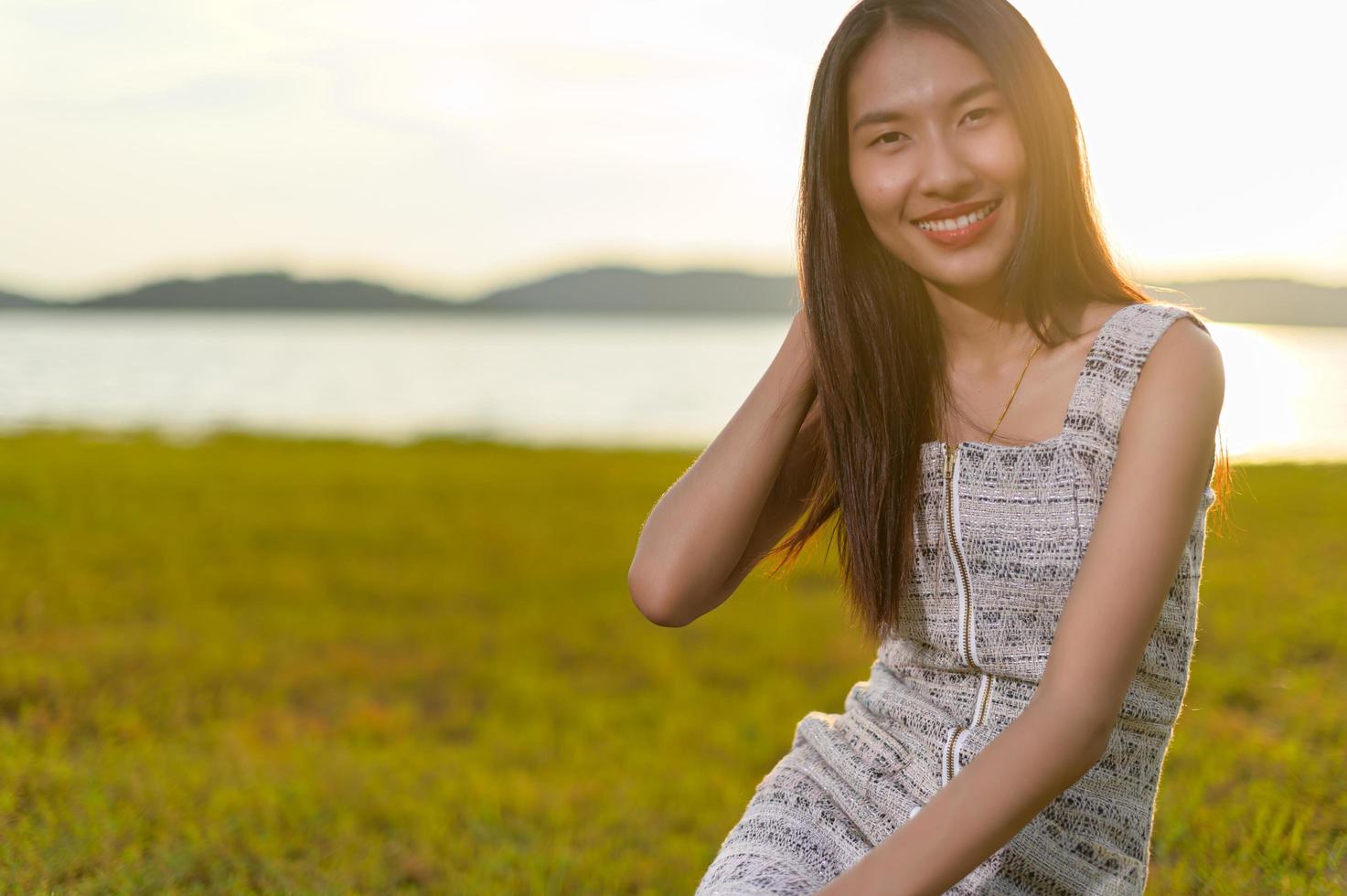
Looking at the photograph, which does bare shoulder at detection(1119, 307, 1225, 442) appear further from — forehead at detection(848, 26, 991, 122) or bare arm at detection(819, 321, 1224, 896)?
forehead at detection(848, 26, 991, 122)

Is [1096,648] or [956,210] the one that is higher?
[956,210]

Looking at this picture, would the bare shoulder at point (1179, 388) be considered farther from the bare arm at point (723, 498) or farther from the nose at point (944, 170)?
the bare arm at point (723, 498)

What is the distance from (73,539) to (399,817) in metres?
6.96

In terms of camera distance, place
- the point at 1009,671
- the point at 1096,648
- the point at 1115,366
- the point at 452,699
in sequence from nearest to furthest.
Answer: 1. the point at 1096,648
2. the point at 1115,366
3. the point at 1009,671
4. the point at 452,699

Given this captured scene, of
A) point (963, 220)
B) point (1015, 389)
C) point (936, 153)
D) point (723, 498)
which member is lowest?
point (723, 498)

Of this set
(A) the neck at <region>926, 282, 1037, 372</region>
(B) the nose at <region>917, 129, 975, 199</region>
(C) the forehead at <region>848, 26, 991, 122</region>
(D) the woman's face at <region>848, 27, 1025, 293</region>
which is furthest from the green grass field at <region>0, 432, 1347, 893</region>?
(C) the forehead at <region>848, 26, 991, 122</region>

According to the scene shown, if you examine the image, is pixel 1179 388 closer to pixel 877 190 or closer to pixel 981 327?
pixel 981 327

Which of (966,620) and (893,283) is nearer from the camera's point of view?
(966,620)

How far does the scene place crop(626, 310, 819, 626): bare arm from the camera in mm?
2227

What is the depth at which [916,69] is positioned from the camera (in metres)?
1.98

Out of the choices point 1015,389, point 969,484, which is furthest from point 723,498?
point 1015,389

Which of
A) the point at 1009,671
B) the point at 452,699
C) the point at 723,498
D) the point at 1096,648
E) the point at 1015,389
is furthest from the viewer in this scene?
the point at 452,699

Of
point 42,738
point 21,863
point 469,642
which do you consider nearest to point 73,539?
point 469,642

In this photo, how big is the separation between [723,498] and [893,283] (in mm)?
520
